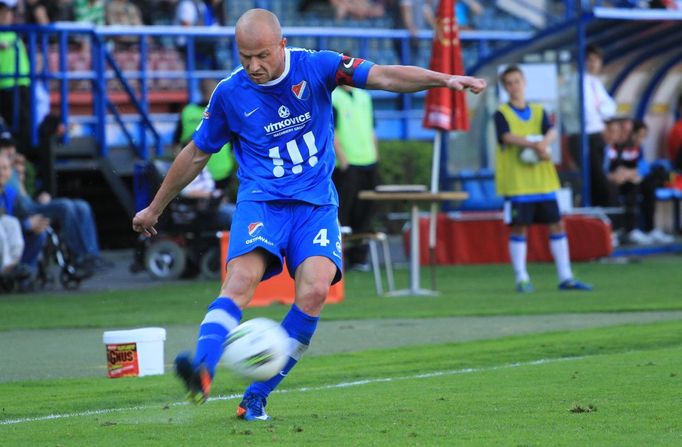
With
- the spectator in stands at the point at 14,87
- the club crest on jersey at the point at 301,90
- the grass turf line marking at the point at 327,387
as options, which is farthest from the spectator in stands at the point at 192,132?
the club crest on jersey at the point at 301,90

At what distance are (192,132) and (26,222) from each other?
325cm

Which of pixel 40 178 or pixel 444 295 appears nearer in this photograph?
pixel 444 295

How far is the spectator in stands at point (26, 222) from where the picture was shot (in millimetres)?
16719

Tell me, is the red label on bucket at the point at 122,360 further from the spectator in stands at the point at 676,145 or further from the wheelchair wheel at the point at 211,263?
the spectator in stands at the point at 676,145

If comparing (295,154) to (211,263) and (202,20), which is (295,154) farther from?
(202,20)

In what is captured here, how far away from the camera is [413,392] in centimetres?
850

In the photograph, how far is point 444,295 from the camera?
632 inches

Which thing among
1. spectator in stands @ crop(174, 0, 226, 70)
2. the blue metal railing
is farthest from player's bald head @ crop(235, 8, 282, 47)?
spectator in stands @ crop(174, 0, 226, 70)

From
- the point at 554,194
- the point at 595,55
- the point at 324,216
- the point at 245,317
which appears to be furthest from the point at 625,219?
the point at 324,216

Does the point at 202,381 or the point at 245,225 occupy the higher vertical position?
the point at 245,225

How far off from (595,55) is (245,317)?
8.88 m

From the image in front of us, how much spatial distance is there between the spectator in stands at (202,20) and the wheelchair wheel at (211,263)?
558 cm

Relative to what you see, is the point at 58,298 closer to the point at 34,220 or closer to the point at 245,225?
the point at 34,220

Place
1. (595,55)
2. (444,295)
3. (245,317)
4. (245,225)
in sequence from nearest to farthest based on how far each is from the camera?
1. (245,225)
2. (245,317)
3. (444,295)
4. (595,55)
